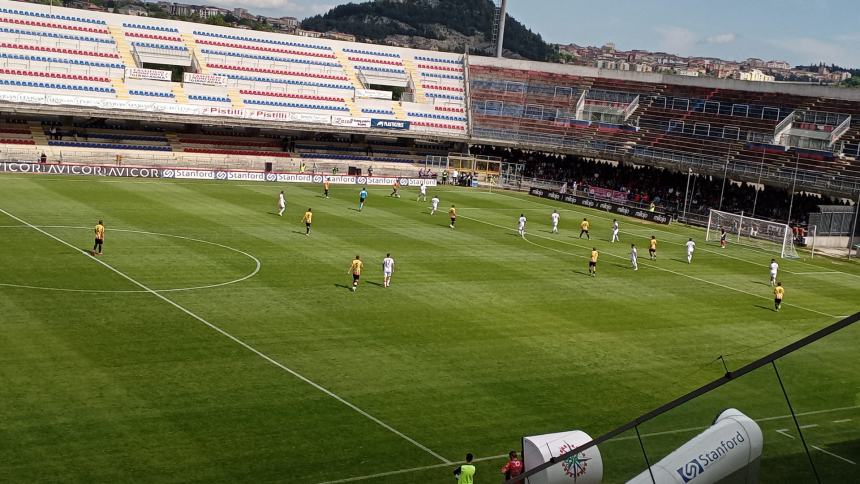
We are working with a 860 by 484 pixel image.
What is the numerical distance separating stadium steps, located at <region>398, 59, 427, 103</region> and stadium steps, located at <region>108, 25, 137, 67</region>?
2739 centimetres

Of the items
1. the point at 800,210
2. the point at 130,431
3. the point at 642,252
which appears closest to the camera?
the point at 130,431

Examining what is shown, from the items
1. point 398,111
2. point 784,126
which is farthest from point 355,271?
point 398,111

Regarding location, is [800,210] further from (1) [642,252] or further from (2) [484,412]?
(2) [484,412]

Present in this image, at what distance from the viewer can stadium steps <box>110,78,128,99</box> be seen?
7288 cm

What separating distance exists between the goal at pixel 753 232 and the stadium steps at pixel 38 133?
48283 millimetres

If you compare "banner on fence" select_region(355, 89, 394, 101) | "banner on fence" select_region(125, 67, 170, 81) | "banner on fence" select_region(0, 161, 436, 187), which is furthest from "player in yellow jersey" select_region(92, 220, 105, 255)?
"banner on fence" select_region(355, 89, 394, 101)

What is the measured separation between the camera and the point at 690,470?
25.2 ft

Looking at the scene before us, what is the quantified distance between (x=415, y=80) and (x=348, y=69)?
718 centimetres

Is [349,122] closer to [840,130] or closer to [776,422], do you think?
[840,130]

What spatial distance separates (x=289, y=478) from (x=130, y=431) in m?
3.91

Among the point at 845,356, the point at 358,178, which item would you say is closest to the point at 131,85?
the point at 358,178

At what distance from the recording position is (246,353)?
2534 cm

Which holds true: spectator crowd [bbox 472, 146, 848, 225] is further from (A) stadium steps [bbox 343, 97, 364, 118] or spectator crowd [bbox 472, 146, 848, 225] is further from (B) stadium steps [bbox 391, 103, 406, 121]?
(A) stadium steps [bbox 343, 97, 364, 118]

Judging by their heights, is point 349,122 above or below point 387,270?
above
